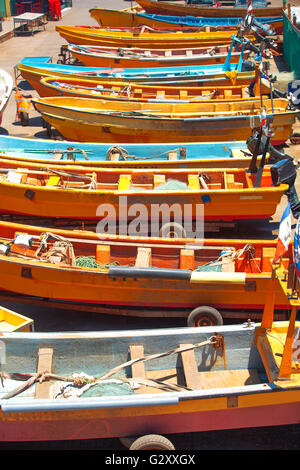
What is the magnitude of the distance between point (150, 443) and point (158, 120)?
8.08 metres

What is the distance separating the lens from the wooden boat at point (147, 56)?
687 inches

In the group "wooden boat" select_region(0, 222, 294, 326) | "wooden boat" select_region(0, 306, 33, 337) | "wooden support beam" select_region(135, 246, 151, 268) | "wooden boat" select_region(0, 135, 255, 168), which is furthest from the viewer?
"wooden boat" select_region(0, 135, 255, 168)

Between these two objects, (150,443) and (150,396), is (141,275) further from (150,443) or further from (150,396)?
(150,443)

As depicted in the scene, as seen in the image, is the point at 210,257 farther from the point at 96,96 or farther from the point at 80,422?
the point at 96,96

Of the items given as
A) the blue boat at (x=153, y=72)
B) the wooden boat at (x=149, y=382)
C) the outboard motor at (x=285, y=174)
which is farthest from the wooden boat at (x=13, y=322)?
the blue boat at (x=153, y=72)

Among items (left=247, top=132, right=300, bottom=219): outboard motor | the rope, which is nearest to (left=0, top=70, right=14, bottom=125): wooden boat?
the rope

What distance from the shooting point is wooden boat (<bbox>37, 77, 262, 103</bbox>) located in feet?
47.0

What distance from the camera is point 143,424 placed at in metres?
5.75

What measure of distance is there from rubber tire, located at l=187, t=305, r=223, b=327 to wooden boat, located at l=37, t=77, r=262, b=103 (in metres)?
7.71

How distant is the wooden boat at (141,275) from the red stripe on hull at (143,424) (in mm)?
1942

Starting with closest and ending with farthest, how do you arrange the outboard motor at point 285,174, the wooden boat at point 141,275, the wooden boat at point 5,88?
the wooden boat at point 141,275, the outboard motor at point 285,174, the wooden boat at point 5,88

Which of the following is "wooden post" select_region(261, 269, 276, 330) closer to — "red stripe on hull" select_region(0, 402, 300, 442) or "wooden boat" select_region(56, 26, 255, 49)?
"red stripe on hull" select_region(0, 402, 300, 442)

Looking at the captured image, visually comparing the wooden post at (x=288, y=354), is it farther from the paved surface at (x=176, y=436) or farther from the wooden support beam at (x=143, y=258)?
the wooden support beam at (x=143, y=258)

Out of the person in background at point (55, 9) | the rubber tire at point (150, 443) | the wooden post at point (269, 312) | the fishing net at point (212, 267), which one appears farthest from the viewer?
the person in background at point (55, 9)
